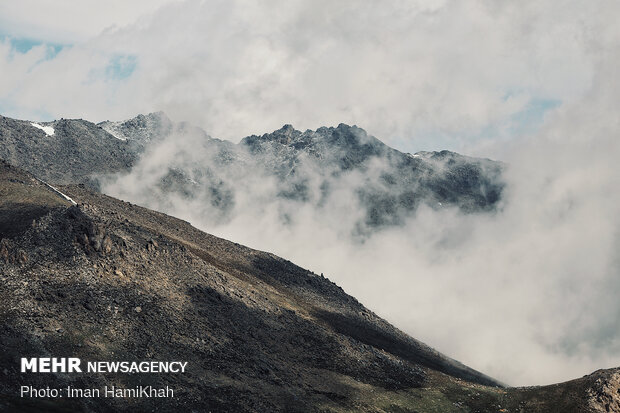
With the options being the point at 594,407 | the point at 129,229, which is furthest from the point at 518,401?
the point at 129,229

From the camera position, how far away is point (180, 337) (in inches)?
3214

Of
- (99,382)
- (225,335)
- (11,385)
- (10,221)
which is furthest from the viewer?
(10,221)

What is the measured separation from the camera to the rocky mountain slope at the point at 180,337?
6975cm

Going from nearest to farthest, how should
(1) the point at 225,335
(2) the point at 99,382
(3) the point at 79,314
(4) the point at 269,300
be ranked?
(2) the point at 99,382, (3) the point at 79,314, (1) the point at 225,335, (4) the point at 269,300

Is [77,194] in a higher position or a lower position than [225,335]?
higher

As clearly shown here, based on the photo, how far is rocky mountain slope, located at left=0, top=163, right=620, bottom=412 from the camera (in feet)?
229

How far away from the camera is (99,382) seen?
66.0m

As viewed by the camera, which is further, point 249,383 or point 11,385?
point 249,383

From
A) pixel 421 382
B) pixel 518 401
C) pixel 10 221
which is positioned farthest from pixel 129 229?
pixel 518 401

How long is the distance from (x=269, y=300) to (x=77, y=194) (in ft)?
213

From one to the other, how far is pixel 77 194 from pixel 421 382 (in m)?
98.1

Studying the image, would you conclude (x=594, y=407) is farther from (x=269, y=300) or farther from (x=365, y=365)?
(x=269, y=300)

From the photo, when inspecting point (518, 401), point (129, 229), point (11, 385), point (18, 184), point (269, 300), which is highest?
point (18, 184)

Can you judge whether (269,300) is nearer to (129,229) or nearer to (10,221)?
(129,229)
